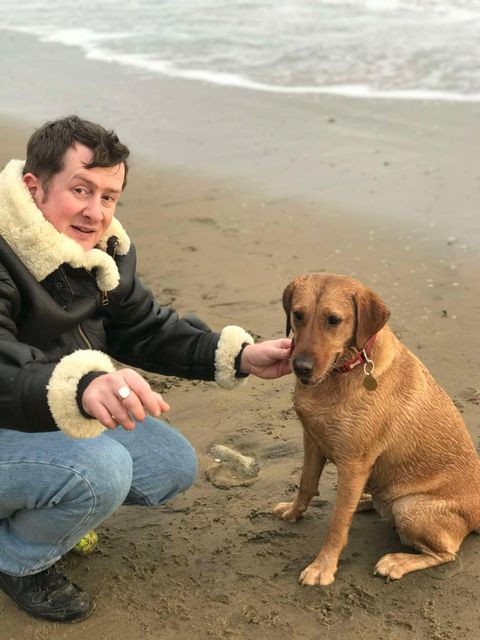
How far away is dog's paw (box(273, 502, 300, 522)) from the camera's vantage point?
12.7 feet

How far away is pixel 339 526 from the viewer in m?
3.52

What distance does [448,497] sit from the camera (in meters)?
3.60

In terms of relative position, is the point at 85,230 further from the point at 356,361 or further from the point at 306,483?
the point at 306,483

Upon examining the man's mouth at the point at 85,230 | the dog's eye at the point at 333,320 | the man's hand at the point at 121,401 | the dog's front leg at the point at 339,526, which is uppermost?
the man's mouth at the point at 85,230

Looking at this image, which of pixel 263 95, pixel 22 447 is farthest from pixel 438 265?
pixel 263 95

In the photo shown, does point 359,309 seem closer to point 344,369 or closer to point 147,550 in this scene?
point 344,369

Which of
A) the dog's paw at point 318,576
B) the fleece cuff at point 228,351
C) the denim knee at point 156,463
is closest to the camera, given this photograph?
the dog's paw at point 318,576

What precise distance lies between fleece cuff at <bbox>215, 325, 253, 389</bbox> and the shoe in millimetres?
1085

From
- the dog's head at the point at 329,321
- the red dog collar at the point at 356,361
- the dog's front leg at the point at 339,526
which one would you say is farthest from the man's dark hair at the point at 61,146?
the dog's front leg at the point at 339,526

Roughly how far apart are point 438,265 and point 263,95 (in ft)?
18.7

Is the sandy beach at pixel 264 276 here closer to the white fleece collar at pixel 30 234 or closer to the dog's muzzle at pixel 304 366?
the dog's muzzle at pixel 304 366

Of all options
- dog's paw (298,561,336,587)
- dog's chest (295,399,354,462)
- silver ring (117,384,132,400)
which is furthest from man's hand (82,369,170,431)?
dog's paw (298,561,336,587)

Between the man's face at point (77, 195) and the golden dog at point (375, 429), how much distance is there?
81 centimetres

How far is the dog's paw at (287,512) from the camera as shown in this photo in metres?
3.88
